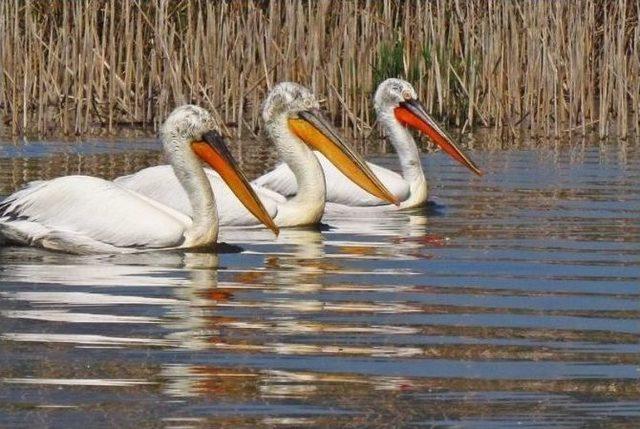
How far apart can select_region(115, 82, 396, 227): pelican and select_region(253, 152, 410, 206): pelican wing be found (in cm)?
6

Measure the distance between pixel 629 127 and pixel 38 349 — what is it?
1054cm

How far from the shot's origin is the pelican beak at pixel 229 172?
7746mm

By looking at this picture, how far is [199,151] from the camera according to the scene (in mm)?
7793

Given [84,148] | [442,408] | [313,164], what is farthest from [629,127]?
[442,408]

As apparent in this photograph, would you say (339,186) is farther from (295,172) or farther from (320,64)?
(320,64)

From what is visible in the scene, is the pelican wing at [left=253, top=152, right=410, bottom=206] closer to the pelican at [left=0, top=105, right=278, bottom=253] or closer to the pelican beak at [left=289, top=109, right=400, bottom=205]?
the pelican beak at [left=289, top=109, right=400, bottom=205]

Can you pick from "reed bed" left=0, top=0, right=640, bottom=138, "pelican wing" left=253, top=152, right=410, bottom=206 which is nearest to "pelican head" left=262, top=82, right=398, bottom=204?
"pelican wing" left=253, top=152, right=410, bottom=206

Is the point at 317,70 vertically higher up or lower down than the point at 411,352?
higher up

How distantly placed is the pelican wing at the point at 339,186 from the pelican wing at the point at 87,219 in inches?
83.2

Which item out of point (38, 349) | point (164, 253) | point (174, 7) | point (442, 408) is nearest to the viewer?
point (442, 408)

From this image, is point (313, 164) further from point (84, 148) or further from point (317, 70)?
point (317, 70)

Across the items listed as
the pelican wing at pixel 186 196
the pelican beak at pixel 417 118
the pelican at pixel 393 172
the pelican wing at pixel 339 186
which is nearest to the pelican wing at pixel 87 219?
the pelican wing at pixel 186 196

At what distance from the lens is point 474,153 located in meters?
12.7

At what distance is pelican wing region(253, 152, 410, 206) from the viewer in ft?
31.5
